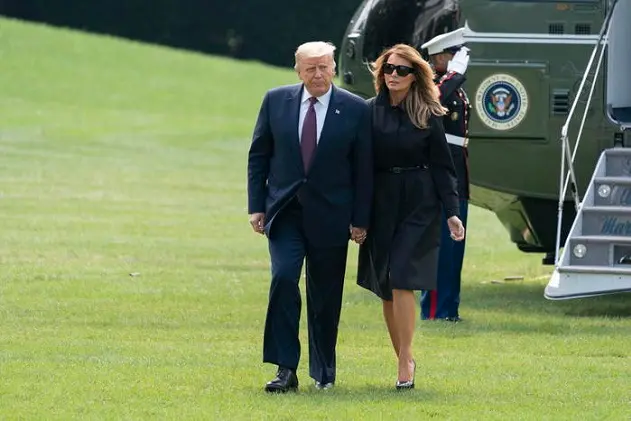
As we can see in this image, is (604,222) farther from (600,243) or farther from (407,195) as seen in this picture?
(407,195)

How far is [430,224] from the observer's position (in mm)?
8594

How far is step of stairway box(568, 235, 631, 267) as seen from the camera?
11227 mm

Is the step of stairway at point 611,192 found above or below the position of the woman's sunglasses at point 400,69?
below

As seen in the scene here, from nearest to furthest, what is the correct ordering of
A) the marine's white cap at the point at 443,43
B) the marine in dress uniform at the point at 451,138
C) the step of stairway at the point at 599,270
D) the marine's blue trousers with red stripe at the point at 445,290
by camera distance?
the step of stairway at the point at 599,270
the marine in dress uniform at the point at 451,138
the marine's white cap at the point at 443,43
the marine's blue trousers with red stripe at the point at 445,290

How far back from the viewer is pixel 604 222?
11.5m

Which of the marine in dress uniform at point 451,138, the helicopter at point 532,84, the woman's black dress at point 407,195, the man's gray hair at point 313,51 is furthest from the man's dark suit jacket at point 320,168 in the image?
the helicopter at point 532,84

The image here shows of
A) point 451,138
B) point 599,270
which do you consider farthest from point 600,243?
point 451,138

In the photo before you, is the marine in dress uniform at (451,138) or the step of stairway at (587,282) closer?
the step of stairway at (587,282)

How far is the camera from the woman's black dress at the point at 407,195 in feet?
28.0

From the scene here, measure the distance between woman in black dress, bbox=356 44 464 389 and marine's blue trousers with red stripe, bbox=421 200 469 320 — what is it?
2.98 meters

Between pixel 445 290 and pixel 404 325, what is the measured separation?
10.2ft

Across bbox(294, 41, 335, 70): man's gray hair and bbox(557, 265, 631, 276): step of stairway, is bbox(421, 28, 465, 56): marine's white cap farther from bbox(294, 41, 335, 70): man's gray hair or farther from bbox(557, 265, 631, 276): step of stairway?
bbox(294, 41, 335, 70): man's gray hair

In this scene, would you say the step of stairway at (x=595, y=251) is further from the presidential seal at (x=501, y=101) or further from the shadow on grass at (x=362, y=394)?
the shadow on grass at (x=362, y=394)

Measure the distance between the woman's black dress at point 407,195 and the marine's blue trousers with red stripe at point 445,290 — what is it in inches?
117
